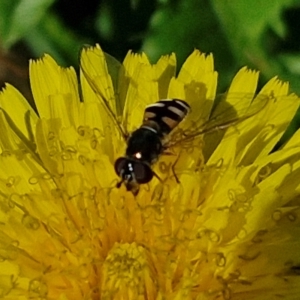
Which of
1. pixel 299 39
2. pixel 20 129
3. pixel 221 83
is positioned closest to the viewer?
pixel 20 129

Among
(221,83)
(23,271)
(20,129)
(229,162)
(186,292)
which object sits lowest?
(186,292)

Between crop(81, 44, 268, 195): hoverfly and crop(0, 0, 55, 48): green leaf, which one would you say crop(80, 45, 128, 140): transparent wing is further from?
crop(0, 0, 55, 48): green leaf

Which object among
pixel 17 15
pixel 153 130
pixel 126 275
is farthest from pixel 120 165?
pixel 17 15

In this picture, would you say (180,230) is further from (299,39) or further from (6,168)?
(299,39)

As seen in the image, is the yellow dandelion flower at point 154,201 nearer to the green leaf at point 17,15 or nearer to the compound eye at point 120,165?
the compound eye at point 120,165

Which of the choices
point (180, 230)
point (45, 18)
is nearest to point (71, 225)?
point (180, 230)

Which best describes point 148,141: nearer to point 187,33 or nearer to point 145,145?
point 145,145
